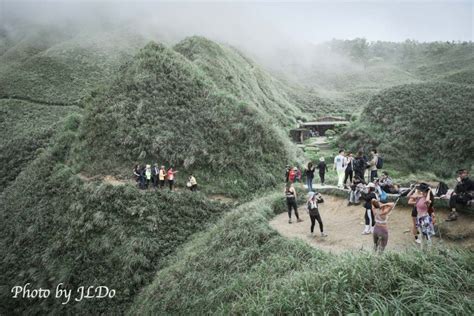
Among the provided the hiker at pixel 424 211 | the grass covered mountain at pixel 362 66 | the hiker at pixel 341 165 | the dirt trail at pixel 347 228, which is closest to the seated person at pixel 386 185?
the dirt trail at pixel 347 228

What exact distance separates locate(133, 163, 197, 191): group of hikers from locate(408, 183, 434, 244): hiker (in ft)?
35.4

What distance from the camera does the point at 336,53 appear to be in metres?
103

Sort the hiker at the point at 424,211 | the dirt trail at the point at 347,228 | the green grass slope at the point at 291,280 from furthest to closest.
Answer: the dirt trail at the point at 347,228, the hiker at the point at 424,211, the green grass slope at the point at 291,280

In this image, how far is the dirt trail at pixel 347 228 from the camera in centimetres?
884

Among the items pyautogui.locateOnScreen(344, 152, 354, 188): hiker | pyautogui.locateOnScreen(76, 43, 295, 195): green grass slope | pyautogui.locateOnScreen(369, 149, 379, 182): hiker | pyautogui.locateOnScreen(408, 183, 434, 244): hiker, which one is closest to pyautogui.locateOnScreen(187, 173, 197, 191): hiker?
pyautogui.locateOnScreen(76, 43, 295, 195): green grass slope

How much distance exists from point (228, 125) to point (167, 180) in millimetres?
5576

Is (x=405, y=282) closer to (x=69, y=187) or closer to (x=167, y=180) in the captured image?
(x=167, y=180)

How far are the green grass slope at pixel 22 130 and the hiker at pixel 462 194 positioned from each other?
3001cm

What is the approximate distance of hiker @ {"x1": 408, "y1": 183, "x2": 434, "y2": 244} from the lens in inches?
309

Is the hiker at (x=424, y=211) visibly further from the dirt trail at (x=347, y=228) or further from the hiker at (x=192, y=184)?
the hiker at (x=192, y=184)

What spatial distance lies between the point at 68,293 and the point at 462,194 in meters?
14.7

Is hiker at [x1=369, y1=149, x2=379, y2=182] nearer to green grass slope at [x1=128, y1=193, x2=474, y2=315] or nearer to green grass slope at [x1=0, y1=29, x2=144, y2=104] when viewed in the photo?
green grass slope at [x1=128, y1=193, x2=474, y2=315]

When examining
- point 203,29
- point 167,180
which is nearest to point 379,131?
point 167,180

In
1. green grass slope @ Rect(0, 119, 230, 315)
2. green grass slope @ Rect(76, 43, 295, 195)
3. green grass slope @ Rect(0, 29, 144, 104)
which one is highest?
green grass slope @ Rect(0, 29, 144, 104)
